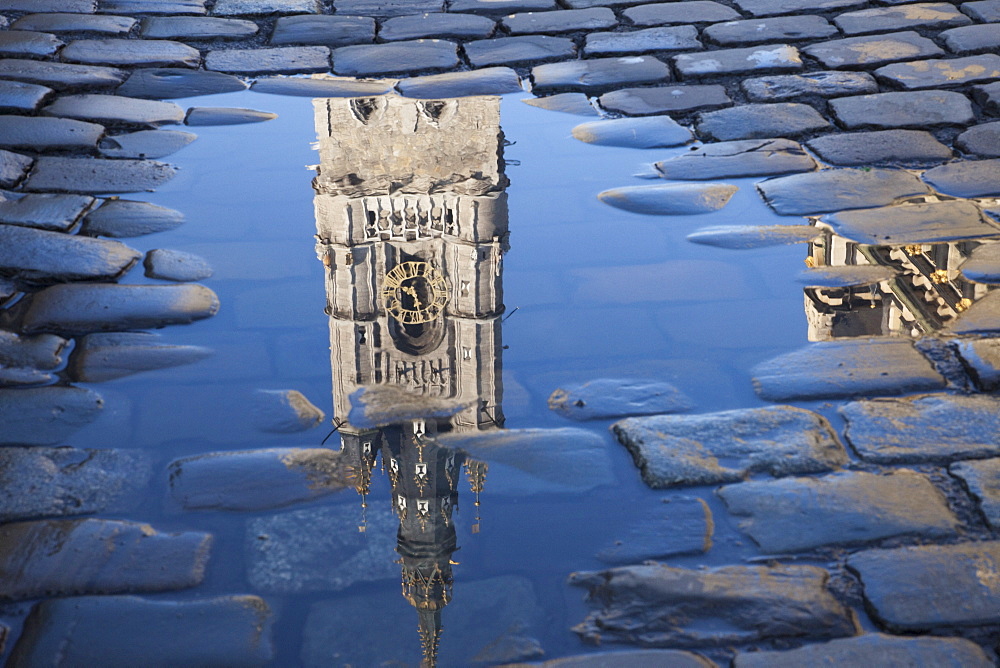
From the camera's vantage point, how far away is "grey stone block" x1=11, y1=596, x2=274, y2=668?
81.7 inches

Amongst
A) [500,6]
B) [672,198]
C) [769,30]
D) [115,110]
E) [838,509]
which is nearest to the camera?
[838,509]

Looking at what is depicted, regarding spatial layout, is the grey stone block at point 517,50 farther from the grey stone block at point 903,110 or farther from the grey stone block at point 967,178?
the grey stone block at point 967,178

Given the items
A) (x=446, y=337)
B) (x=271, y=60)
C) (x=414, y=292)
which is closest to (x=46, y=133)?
(x=271, y=60)

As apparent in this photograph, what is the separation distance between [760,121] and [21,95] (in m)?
3.68

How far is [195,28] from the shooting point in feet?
21.9

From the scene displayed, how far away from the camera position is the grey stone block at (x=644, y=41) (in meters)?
6.19

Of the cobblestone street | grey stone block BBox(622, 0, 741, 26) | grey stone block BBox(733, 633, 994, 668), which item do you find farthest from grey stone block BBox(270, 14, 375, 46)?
grey stone block BBox(733, 633, 994, 668)

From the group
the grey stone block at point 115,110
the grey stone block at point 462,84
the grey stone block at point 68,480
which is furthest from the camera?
the grey stone block at point 462,84

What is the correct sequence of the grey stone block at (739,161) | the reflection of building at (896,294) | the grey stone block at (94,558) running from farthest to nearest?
1. the grey stone block at (739,161)
2. the reflection of building at (896,294)
3. the grey stone block at (94,558)

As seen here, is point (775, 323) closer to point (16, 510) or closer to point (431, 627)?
point (431, 627)

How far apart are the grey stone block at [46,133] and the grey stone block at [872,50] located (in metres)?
3.81

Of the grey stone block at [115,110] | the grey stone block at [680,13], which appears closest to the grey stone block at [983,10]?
the grey stone block at [680,13]

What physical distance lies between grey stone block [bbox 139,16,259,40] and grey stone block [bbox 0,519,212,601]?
15.5 ft

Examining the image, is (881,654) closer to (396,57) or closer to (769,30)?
(396,57)
